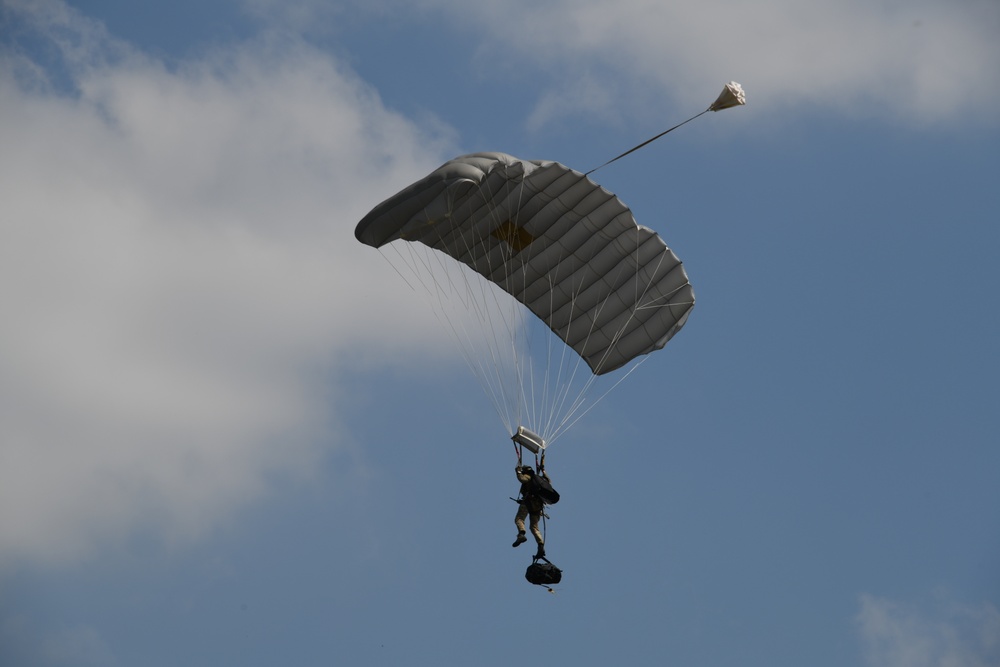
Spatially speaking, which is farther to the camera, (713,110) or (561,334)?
(561,334)

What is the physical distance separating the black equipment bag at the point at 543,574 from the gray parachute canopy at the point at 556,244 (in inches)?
172

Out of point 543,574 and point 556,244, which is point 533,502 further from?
point 556,244

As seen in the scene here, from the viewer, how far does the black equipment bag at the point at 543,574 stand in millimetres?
22828

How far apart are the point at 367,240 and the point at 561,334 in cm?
A: 373

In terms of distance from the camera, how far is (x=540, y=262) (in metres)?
26.0

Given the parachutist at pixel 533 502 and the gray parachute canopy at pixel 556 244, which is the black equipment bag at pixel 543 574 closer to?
the parachutist at pixel 533 502

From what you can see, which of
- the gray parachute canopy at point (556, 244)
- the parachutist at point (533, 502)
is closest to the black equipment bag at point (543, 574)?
the parachutist at point (533, 502)

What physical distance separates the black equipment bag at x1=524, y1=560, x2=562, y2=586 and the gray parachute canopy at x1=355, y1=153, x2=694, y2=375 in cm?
436

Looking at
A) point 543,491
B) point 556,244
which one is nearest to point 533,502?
point 543,491

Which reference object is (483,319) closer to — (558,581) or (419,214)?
(419,214)

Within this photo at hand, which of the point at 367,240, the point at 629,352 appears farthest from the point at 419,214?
the point at 629,352

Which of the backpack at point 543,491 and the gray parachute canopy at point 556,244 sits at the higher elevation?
the gray parachute canopy at point 556,244

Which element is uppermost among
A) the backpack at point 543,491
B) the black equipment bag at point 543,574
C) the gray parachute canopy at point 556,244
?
the gray parachute canopy at point 556,244

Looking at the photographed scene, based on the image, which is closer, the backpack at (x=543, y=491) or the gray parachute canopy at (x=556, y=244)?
the backpack at (x=543, y=491)
